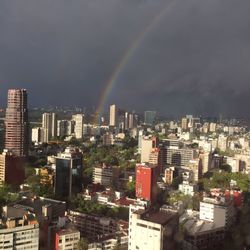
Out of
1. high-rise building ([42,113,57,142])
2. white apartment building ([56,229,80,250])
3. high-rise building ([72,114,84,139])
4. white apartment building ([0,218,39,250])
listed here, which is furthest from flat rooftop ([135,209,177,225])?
high-rise building ([72,114,84,139])

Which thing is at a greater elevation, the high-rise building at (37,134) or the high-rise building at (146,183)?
the high-rise building at (37,134)

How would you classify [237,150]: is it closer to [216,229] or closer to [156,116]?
[156,116]

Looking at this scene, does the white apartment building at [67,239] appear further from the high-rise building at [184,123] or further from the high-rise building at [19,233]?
the high-rise building at [184,123]

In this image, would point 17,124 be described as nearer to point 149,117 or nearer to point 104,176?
point 104,176

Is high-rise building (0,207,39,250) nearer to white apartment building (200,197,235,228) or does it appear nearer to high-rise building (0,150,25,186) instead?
white apartment building (200,197,235,228)

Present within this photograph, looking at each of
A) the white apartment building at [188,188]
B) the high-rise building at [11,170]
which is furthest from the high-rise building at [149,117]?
the high-rise building at [11,170]

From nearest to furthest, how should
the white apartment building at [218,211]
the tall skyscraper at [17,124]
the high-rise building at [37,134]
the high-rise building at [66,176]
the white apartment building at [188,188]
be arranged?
the white apartment building at [218,211] → the high-rise building at [66,176] → the white apartment building at [188,188] → the tall skyscraper at [17,124] → the high-rise building at [37,134]

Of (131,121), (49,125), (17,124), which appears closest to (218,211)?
(17,124)
